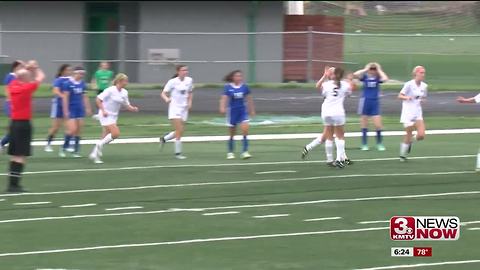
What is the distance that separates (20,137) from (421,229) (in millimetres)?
6626

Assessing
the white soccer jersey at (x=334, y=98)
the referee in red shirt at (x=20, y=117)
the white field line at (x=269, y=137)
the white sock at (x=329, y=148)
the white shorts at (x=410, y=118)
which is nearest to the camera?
the referee in red shirt at (x=20, y=117)

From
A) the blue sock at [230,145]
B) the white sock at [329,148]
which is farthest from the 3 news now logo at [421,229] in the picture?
the blue sock at [230,145]

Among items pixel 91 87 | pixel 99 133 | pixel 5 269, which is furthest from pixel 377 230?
pixel 91 87

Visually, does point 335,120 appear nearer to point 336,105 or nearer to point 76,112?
point 336,105

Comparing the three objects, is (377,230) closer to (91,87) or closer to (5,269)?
(5,269)

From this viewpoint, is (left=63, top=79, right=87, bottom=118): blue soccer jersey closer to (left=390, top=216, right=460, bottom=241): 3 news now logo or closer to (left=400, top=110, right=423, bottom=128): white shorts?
(left=400, top=110, right=423, bottom=128): white shorts

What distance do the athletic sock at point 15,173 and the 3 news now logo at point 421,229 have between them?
624cm

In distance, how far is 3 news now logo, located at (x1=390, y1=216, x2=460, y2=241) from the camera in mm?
11719

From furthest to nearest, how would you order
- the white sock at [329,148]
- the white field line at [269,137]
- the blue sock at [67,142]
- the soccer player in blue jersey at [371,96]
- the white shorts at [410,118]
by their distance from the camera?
the white field line at [269,137], the soccer player in blue jersey at [371,96], the blue sock at [67,142], the white shorts at [410,118], the white sock at [329,148]

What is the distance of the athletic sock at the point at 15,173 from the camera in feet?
52.2

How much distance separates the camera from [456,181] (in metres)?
17.5

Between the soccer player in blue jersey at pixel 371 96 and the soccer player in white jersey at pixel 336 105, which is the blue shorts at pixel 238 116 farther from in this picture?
the soccer player in blue jersey at pixel 371 96

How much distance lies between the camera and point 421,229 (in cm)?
1167

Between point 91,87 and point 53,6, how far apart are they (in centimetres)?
713
